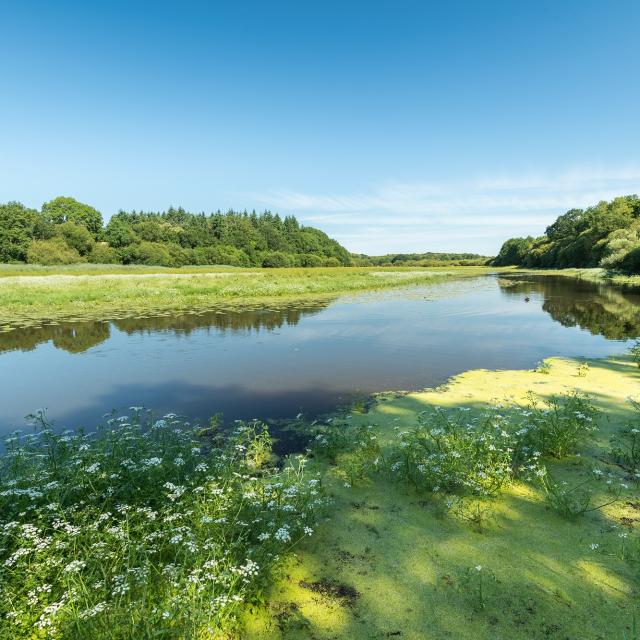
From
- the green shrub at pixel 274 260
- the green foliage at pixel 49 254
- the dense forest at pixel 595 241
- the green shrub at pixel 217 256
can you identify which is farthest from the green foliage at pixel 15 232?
the dense forest at pixel 595 241

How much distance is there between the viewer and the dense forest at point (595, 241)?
59.2 m

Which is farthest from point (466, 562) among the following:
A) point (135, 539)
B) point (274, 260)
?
point (274, 260)

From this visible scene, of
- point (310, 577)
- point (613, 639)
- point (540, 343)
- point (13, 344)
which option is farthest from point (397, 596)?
point (13, 344)

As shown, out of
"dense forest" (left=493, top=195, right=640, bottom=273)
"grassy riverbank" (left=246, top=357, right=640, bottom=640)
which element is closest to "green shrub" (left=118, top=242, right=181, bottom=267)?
"dense forest" (left=493, top=195, right=640, bottom=273)

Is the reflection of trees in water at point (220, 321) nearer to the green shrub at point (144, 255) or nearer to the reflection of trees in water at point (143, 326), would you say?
the reflection of trees in water at point (143, 326)

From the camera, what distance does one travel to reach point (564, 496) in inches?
191

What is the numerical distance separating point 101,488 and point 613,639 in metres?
5.49

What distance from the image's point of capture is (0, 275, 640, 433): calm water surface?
32.1ft

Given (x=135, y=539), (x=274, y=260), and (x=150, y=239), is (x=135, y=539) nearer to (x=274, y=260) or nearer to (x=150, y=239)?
(x=274, y=260)

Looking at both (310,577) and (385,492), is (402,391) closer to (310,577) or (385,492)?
(385,492)

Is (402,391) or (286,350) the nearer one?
(402,391)

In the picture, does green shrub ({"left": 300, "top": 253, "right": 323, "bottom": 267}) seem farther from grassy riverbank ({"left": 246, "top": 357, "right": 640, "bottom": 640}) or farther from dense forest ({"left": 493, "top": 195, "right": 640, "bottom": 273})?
grassy riverbank ({"left": 246, "top": 357, "right": 640, "bottom": 640})

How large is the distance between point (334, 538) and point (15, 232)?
353ft

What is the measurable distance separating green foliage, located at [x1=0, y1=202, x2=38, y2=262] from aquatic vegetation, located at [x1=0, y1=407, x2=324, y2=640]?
10075 centimetres
